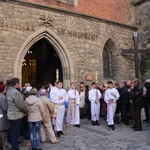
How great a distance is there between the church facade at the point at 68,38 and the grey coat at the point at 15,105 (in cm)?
419

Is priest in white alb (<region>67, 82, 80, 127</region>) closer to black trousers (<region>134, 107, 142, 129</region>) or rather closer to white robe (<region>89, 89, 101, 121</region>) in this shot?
white robe (<region>89, 89, 101, 121</region>)

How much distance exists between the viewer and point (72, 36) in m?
10.7

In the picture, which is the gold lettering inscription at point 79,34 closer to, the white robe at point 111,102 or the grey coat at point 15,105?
the white robe at point 111,102

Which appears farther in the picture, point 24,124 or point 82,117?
point 82,117

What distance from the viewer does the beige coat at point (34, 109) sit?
4.88 m

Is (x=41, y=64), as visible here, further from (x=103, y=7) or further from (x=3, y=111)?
(x=3, y=111)

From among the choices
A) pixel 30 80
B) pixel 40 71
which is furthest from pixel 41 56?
pixel 30 80

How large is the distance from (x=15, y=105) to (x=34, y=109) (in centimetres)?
46

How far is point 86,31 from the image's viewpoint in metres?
11.2

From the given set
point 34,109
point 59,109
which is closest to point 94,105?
point 59,109

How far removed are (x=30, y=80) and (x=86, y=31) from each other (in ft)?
19.4

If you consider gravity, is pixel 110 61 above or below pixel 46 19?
below

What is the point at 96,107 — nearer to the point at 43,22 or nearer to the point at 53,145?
the point at 53,145

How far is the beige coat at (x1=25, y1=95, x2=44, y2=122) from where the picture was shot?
16.0 ft
